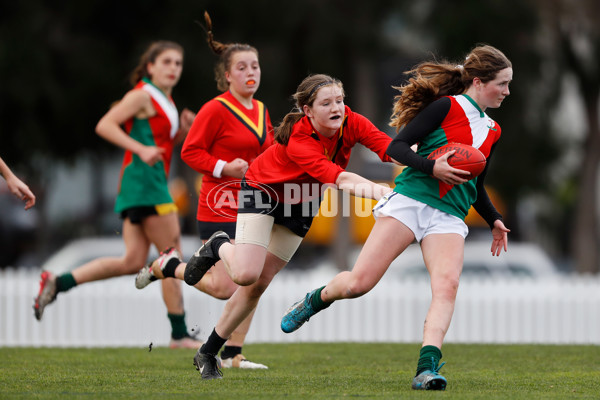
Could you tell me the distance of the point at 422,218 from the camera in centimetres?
541

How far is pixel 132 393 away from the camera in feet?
16.9

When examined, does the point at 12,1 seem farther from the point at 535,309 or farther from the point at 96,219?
the point at 96,219

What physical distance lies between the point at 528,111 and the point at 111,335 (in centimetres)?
897

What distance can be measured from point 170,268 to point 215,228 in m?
0.44

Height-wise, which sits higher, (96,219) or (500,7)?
(500,7)

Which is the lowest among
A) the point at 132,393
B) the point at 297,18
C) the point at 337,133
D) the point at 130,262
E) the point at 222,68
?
the point at 132,393

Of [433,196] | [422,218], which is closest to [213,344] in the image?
[422,218]

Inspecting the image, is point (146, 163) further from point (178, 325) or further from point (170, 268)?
point (178, 325)

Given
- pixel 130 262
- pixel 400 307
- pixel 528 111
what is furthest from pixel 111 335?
pixel 528 111

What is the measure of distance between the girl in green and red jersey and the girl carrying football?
2545mm

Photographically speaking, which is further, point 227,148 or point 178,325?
point 178,325

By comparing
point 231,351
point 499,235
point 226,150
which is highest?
point 226,150

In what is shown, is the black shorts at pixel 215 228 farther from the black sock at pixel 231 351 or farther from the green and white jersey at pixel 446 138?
the green and white jersey at pixel 446 138

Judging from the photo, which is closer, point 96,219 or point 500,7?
point 500,7
